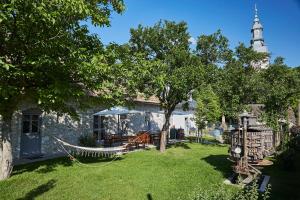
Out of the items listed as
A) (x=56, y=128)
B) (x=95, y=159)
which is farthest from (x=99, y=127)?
(x=95, y=159)

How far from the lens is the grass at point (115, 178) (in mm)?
8961

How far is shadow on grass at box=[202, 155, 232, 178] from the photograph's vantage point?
12.5 metres

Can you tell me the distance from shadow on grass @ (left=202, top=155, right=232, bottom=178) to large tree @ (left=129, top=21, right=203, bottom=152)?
3.87 metres

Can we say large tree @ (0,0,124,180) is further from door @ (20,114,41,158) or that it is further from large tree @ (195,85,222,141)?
large tree @ (195,85,222,141)

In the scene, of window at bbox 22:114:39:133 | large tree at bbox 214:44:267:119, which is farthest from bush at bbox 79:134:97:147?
large tree at bbox 214:44:267:119

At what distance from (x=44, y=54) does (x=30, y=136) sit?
789cm

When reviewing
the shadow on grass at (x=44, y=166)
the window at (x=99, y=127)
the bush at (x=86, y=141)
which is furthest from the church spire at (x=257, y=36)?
the shadow on grass at (x=44, y=166)

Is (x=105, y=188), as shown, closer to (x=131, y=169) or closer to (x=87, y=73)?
(x=131, y=169)

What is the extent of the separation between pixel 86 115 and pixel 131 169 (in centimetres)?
708

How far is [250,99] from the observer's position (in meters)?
32.3

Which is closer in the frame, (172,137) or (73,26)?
(73,26)

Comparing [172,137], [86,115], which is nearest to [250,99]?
[172,137]

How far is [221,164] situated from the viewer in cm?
1438

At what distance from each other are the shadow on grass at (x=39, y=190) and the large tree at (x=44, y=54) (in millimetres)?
1810
